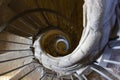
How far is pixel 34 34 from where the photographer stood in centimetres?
261

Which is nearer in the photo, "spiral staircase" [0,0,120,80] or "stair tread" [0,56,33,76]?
"spiral staircase" [0,0,120,80]

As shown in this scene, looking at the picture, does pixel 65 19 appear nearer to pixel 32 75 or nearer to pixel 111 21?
pixel 32 75

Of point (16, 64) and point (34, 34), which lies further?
point (16, 64)

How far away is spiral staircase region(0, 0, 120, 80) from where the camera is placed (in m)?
2.32

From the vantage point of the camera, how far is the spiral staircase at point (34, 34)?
2.32 meters

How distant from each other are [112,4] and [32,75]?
1736 millimetres

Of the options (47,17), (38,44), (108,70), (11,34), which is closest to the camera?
(108,70)

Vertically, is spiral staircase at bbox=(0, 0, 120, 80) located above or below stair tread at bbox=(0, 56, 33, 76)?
above

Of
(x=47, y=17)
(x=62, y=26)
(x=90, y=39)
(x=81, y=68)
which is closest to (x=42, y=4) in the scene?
(x=47, y=17)

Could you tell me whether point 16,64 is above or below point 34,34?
below

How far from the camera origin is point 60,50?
9.90ft

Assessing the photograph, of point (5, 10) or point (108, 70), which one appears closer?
point (108, 70)

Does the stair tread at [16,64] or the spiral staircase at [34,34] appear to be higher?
the spiral staircase at [34,34]

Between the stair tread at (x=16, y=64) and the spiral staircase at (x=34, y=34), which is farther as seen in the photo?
the stair tread at (x=16, y=64)
